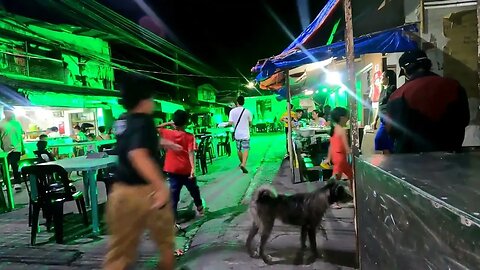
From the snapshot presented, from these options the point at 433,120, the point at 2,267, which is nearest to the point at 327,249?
the point at 433,120

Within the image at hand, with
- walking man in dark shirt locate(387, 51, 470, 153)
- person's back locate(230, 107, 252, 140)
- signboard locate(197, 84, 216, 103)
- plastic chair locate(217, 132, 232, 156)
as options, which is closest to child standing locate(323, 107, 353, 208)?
walking man in dark shirt locate(387, 51, 470, 153)

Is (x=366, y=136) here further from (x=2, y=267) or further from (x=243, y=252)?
(x=2, y=267)

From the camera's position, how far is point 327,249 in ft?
14.2

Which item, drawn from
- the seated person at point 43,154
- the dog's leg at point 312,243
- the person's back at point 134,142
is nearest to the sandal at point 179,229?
the dog's leg at point 312,243

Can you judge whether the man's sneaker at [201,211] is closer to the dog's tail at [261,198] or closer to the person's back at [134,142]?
the dog's tail at [261,198]

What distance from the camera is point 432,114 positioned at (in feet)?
10.6

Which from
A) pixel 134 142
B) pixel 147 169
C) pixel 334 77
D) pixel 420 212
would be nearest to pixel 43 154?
pixel 134 142

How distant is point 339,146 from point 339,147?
0.02 m

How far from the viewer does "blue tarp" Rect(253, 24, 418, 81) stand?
16.9 feet

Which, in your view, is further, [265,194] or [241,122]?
[241,122]

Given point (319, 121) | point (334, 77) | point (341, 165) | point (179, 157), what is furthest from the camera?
point (319, 121)

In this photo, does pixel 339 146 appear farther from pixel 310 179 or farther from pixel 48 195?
pixel 48 195

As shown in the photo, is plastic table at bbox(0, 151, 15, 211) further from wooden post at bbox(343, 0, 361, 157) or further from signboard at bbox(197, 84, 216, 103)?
signboard at bbox(197, 84, 216, 103)

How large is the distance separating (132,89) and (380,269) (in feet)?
7.77
